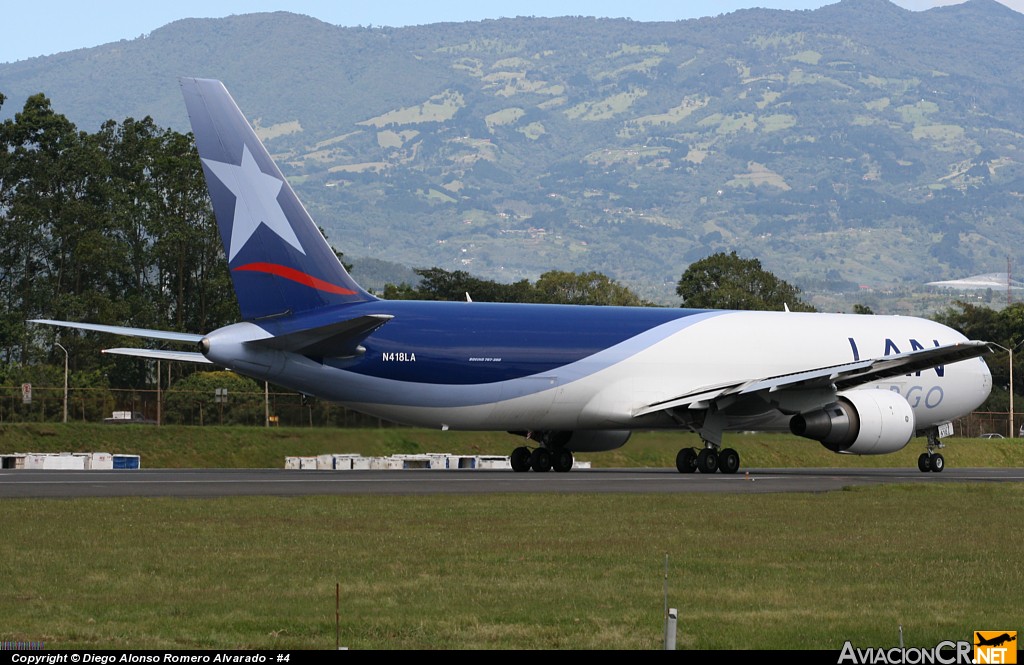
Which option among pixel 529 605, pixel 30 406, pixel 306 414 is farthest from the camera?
pixel 30 406

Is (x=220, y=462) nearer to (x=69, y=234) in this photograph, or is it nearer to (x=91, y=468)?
(x=91, y=468)

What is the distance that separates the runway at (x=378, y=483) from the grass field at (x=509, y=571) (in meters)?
2.12

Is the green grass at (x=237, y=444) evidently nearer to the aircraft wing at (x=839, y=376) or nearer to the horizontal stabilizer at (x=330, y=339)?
the aircraft wing at (x=839, y=376)

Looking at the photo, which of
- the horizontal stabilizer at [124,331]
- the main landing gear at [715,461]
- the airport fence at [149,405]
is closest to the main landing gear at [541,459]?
the main landing gear at [715,461]

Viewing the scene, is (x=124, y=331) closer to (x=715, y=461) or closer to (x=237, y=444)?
(x=237, y=444)

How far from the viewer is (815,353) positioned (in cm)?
4012

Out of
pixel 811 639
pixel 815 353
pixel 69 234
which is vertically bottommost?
pixel 811 639

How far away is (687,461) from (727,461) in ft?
3.64

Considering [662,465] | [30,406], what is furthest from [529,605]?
[30,406]

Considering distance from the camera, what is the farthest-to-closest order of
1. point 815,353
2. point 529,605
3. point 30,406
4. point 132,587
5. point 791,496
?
point 30,406
point 815,353
point 791,496
point 132,587
point 529,605

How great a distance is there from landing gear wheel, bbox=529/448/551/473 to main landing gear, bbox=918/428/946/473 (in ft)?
36.4

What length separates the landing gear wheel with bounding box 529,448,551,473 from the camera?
39250mm

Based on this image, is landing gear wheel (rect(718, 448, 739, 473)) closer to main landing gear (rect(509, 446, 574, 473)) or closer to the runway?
the runway

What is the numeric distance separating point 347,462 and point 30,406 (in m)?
21.5
